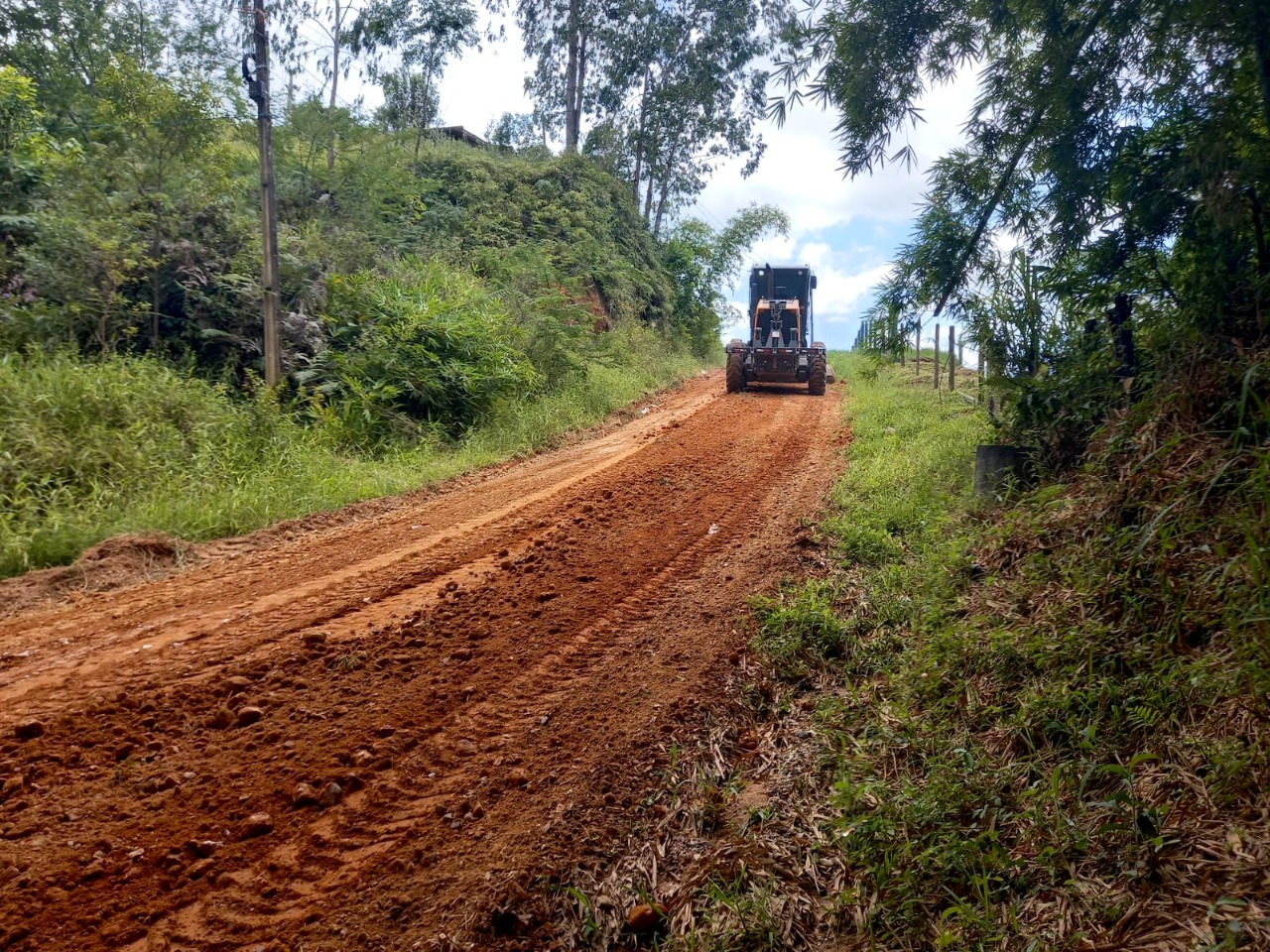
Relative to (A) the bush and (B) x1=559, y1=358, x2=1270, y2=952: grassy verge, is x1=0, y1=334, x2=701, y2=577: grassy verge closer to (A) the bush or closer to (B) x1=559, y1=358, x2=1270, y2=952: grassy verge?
(A) the bush

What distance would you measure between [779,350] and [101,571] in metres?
14.7

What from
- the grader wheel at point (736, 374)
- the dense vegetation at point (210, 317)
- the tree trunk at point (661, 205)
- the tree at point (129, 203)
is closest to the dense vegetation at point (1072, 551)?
the dense vegetation at point (210, 317)

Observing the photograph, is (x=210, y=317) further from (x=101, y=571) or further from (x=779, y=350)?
(x=779, y=350)

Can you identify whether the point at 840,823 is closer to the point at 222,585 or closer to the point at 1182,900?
the point at 1182,900

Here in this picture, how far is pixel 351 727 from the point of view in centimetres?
324

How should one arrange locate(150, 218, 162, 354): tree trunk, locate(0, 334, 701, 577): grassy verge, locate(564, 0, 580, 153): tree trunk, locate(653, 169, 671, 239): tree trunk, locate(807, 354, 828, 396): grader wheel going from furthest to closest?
locate(653, 169, 671, 239): tree trunk → locate(564, 0, 580, 153): tree trunk → locate(807, 354, 828, 396): grader wheel → locate(150, 218, 162, 354): tree trunk → locate(0, 334, 701, 577): grassy verge

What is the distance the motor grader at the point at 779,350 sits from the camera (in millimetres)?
17578

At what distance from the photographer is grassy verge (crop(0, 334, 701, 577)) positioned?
5.76 metres

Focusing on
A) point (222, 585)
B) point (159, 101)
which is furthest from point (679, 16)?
point (222, 585)

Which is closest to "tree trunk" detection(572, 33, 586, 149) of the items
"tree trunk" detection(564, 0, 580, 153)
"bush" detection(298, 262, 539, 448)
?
"tree trunk" detection(564, 0, 580, 153)

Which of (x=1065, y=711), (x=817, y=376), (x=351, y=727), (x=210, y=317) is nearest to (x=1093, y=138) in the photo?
(x=1065, y=711)

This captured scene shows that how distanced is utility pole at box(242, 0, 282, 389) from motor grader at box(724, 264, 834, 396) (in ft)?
36.0

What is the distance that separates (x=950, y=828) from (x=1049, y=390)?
3.75 meters

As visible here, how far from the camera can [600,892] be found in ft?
8.18
